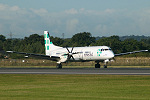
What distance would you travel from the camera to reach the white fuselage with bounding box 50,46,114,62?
71.7 meters

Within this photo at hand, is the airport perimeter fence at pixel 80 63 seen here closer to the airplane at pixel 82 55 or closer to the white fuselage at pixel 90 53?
the airplane at pixel 82 55

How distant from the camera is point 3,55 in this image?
392 ft

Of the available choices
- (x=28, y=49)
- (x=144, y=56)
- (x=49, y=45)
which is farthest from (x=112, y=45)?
(x=49, y=45)

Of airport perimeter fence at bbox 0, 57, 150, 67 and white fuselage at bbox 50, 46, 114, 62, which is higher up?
white fuselage at bbox 50, 46, 114, 62

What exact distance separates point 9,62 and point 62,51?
2680cm

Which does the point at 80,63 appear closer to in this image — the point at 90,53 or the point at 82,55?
the point at 82,55

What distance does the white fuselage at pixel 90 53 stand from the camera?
235ft

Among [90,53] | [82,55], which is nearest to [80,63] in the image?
[82,55]

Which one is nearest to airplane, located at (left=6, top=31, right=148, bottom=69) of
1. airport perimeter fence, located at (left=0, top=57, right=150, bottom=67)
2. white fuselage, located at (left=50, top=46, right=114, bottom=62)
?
white fuselage, located at (left=50, top=46, right=114, bottom=62)

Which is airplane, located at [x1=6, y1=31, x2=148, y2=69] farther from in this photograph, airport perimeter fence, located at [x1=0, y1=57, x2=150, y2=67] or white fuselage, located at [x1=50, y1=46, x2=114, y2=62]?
airport perimeter fence, located at [x1=0, y1=57, x2=150, y2=67]

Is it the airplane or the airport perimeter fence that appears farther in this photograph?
the airport perimeter fence

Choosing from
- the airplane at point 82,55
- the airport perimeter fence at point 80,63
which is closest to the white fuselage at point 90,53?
the airplane at point 82,55

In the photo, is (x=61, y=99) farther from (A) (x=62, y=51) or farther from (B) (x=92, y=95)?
(A) (x=62, y=51)

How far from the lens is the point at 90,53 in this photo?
73.4 m
